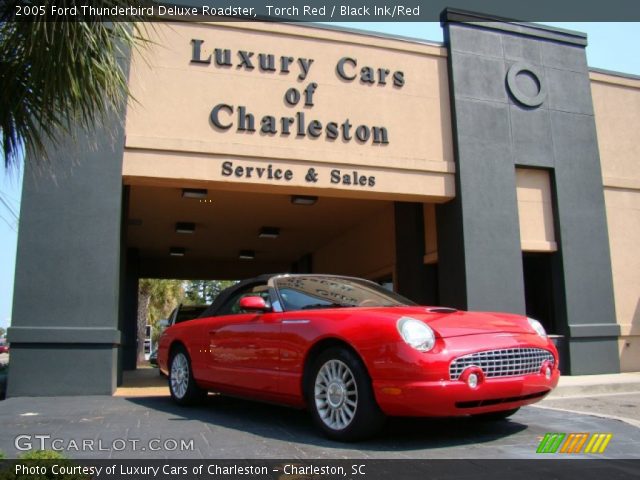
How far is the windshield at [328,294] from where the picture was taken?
5.21 metres

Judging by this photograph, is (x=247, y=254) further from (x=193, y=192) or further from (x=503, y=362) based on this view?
(x=503, y=362)

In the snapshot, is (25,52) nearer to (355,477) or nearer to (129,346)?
(355,477)

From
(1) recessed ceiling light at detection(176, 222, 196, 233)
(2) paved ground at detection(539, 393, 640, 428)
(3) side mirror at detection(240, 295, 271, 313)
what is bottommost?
(2) paved ground at detection(539, 393, 640, 428)

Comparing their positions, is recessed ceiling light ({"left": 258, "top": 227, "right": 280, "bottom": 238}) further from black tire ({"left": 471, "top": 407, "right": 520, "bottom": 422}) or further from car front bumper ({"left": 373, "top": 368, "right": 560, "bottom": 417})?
car front bumper ({"left": 373, "top": 368, "right": 560, "bottom": 417})

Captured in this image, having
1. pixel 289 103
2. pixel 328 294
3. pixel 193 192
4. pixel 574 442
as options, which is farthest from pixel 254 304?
pixel 289 103

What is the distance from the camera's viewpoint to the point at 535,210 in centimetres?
1067

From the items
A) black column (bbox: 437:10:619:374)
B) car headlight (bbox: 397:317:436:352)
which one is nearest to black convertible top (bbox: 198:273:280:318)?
car headlight (bbox: 397:317:436:352)

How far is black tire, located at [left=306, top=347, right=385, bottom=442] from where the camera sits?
4.19 metres

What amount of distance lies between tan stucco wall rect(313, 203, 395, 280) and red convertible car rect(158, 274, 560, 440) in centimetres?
758

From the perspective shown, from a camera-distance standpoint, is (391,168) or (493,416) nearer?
(493,416)

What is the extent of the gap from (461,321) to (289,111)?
613cm

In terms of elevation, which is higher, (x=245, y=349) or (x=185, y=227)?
(x=185, y=227)

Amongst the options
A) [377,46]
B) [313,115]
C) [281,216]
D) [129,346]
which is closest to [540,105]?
[377,46]

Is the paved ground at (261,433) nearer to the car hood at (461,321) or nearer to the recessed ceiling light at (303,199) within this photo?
the car hood at (461,321)
